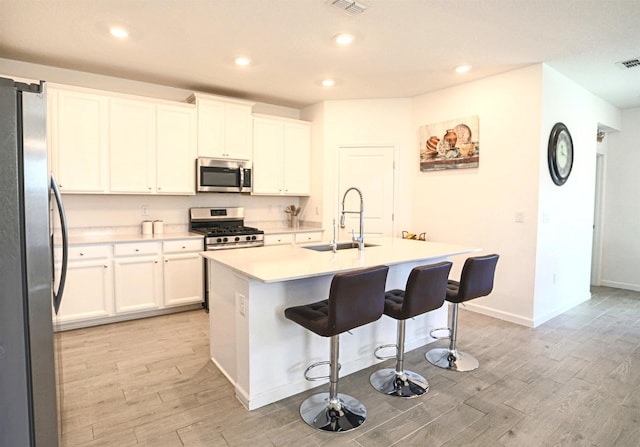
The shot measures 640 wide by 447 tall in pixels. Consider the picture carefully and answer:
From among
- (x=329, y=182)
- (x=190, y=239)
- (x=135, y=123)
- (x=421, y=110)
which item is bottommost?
(x=190, y=239)

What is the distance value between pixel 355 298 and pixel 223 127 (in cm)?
332

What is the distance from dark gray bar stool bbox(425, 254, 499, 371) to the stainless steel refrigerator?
8.14 ft

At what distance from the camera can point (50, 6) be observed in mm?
2648

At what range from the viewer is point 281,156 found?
5.22 metres

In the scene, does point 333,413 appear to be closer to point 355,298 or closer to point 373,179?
point 355,298

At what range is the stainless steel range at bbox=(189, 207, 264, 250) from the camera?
4327mm

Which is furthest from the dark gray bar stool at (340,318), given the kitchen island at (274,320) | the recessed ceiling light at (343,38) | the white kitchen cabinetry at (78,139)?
the white kitchen cabinetry at (78,139)

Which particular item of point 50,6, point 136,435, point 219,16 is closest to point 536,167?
point 219,16

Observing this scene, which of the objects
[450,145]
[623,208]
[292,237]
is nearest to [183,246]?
[292,237]

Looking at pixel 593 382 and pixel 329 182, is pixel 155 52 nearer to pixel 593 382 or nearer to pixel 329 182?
pixel 329 182

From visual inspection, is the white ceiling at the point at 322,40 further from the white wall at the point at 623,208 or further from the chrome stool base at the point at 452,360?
the chrome stool base at the point at 452,360

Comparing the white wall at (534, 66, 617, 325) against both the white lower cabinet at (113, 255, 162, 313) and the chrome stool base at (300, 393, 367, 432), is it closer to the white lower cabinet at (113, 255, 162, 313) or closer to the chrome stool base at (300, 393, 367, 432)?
the chrome stool base at (300, 393, 367, 432)

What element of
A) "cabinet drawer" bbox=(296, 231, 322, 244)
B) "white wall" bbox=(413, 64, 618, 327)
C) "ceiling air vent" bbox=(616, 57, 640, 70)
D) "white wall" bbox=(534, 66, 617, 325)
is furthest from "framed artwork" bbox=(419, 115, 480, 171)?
"cabinet drawer" bbox=(296, 231, 322, 244)

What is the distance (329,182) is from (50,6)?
347 cm
